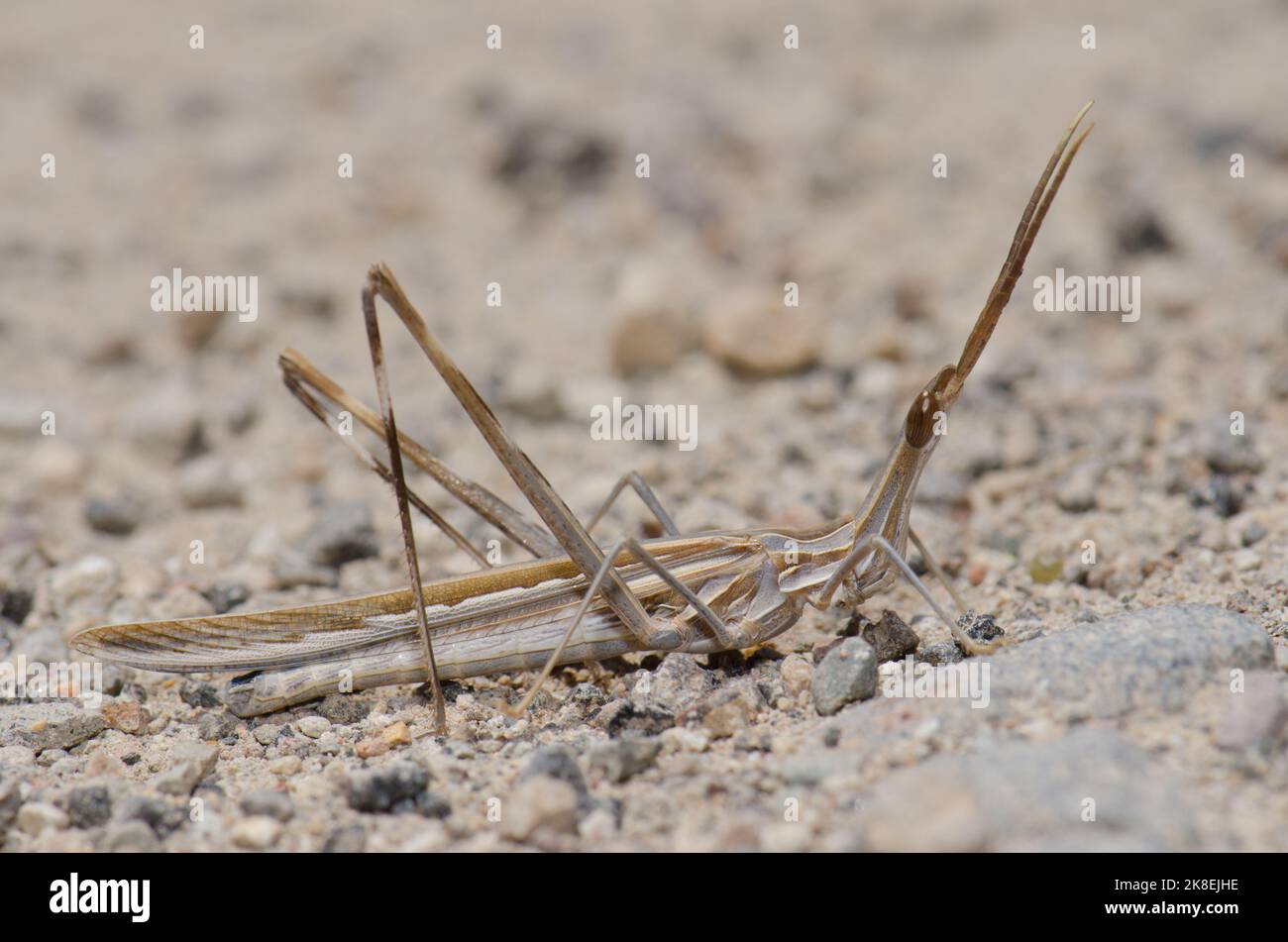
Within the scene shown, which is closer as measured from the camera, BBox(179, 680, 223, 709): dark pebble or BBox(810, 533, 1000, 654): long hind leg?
BBox(810, 533, 1000, 654): long hind leg

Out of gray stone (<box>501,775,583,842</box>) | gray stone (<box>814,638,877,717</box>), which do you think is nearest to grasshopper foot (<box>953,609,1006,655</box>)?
gray stone (<box>814,638,877,717</box>)

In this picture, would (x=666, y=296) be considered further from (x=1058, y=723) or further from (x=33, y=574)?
(x=1058, y=723)

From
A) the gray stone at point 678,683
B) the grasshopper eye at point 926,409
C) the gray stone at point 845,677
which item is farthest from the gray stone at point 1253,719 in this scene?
the gray stone at point 678,683

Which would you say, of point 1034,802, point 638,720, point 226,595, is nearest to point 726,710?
point 638,720

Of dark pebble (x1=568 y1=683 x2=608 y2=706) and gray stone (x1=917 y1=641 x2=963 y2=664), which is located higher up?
gray stone (x1=917 y1=641 x2=963 y2=664)

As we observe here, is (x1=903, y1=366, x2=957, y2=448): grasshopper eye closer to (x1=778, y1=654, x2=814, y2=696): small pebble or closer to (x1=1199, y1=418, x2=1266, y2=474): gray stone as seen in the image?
(x1=778, y1=654, x2=814, y2=696): small pebble

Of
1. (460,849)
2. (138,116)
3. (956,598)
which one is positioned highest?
(138,116)
